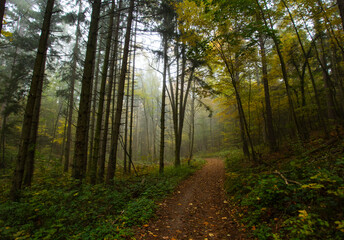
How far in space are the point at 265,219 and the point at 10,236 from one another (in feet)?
16.7

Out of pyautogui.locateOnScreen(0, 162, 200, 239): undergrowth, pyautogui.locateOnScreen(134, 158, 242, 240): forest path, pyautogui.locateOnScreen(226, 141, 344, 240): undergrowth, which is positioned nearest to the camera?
pyautogui.locateOnScreen(226, 141, 344, 240): undergrowth

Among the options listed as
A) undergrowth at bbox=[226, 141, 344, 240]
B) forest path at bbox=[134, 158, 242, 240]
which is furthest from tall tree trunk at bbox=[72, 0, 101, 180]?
undergrowth at bbox=[226, 141, 344, 240]

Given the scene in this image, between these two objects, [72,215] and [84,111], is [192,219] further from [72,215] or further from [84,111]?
[84,111]

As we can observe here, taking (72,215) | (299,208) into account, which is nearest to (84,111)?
(72,215)

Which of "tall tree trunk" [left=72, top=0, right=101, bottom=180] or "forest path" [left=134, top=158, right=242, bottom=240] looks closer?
"forest path" [left=134, top=158, right=242, bottom=240]

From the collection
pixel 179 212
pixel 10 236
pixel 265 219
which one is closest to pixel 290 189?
pixel 265 219

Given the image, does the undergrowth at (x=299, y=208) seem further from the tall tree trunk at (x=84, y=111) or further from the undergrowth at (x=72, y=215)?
the tall tree trunk at (x=84, y=111)

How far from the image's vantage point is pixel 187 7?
25.2 feet

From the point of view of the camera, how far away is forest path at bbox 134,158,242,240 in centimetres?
332

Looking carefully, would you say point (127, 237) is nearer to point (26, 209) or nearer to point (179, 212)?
point (179, 212)

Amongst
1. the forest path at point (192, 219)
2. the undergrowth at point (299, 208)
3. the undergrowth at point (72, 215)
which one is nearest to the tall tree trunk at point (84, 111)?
the undergrowth at point (72, 215)

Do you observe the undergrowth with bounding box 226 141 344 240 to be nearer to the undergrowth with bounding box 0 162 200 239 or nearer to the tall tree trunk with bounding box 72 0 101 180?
the undergrowth with bounding box 0 162 200 239

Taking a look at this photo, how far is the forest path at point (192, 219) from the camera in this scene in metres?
3.32

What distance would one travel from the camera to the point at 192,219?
4.08 meters
